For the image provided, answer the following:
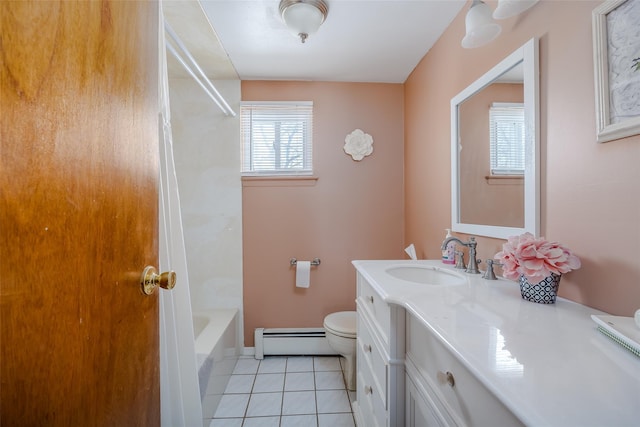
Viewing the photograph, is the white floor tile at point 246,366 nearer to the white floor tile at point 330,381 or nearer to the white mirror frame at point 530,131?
the white floor tile at point 330,381

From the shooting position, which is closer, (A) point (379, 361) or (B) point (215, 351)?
(A) point (379, 361)

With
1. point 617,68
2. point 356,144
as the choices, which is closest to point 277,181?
point 356,144

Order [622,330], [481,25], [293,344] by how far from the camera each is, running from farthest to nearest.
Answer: [293,344] → [481,25] → [622,330]

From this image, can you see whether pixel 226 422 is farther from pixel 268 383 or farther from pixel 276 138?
pixel 276 138

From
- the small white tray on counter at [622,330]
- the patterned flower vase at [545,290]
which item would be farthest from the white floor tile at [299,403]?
the small white tray on counter at [622,330]

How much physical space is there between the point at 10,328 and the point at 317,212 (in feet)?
6.31

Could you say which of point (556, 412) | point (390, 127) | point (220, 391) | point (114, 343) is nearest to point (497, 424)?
point (556, 412)

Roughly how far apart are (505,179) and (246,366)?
2.12 m

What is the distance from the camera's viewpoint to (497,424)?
0.51m

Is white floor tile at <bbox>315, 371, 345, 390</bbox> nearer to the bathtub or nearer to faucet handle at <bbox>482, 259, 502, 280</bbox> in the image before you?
the bathtub

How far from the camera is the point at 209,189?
2230mm

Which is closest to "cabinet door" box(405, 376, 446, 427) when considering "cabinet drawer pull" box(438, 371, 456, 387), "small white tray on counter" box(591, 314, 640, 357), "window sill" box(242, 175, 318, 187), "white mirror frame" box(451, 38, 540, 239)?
"cabinet drawer pull" box(438, 371, 456, 387)

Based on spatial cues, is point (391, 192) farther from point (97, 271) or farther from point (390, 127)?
point (97, 271)

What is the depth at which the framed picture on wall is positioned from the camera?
0.67 meters
